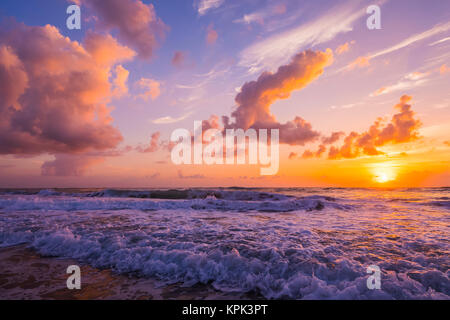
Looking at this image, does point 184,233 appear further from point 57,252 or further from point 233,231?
point 57,252

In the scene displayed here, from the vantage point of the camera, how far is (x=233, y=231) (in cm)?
846

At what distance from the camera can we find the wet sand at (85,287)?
3.87 metres

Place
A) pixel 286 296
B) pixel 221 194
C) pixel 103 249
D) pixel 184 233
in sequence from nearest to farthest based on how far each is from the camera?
pixel 286 296 → pixel 103 249 → pixel 184 233 → pixel 221 194

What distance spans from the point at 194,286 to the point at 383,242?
6.13 metres

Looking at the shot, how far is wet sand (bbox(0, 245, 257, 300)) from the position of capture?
12.7 feet

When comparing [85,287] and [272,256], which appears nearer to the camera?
[85,287]

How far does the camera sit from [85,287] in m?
4.16

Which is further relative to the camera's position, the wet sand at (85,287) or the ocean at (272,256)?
the ocean at (272,256)

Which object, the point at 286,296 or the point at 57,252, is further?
the point at 57,252

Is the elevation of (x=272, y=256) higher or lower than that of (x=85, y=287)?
higher

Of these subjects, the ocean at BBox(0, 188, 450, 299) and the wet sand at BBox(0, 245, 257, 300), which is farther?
the ocean at BBox(0, 188, 450, 299)
